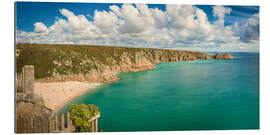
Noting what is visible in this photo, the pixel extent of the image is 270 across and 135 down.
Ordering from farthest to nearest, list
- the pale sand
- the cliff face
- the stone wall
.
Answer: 1. the cliff face
2. the pale sand
3. the stone wall

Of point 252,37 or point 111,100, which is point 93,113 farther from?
point 252,37

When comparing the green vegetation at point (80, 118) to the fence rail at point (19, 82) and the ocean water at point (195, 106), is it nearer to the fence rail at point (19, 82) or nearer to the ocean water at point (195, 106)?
the ocean water at point (195, 106)

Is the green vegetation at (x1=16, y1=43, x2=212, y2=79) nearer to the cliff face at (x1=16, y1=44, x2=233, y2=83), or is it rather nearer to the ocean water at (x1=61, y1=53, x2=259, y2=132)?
the cliff face at (x1=16, y1=44, x2=233, y2=83)

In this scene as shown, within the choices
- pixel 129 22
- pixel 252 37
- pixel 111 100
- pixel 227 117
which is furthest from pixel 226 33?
pixel 111 100

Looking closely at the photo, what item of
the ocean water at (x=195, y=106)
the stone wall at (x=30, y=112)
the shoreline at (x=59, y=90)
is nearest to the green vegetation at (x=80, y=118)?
the stone wall at (x=30, y=112)

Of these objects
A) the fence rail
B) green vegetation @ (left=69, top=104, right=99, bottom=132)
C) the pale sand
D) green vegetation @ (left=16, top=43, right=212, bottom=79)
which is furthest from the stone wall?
the pale sand

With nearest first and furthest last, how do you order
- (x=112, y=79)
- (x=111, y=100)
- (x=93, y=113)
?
(x=93, y=113), (x=111, y=100), (x=112, y=79)

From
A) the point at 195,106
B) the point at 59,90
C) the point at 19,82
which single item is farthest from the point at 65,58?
the point at 195,106
